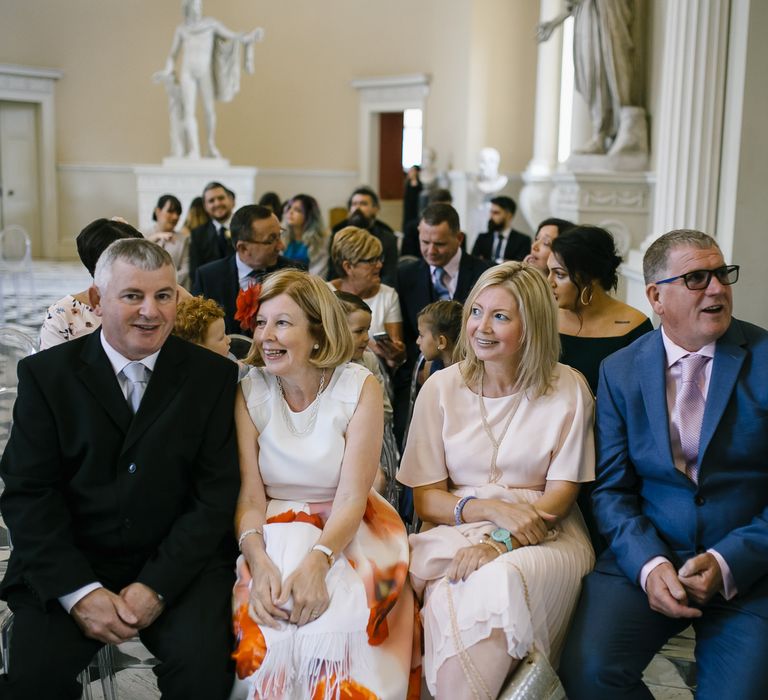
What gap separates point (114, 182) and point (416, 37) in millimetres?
6105

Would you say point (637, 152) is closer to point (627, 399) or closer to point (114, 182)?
point (627, 399)

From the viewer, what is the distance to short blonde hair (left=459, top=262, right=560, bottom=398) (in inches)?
111

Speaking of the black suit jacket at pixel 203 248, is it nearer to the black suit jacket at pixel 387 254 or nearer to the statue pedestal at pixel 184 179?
the black suit jacket at pixel 387 254

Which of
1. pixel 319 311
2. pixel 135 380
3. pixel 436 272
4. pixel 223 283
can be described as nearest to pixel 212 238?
pixel 223 283

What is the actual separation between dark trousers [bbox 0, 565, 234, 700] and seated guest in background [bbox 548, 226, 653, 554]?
171 centimetres

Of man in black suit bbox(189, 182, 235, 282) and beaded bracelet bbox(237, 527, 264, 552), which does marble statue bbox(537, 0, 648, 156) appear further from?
beaded bracelet bbox(237, 527, 264, 552)

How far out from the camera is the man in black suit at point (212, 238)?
6.96 m

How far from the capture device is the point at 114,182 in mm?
17469

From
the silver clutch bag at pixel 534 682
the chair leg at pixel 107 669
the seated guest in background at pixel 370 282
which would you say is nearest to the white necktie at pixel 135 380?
the chair leg at pixel 107 669

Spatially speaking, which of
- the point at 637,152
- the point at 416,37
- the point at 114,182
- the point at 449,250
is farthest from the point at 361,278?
the point at 114,182

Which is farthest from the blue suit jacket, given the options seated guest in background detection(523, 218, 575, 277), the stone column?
the stone column

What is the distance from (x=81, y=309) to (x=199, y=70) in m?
12.1

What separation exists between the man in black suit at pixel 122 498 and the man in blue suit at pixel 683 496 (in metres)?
1.03

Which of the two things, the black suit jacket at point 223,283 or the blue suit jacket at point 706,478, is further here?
the black suit jacket at point 223,283
